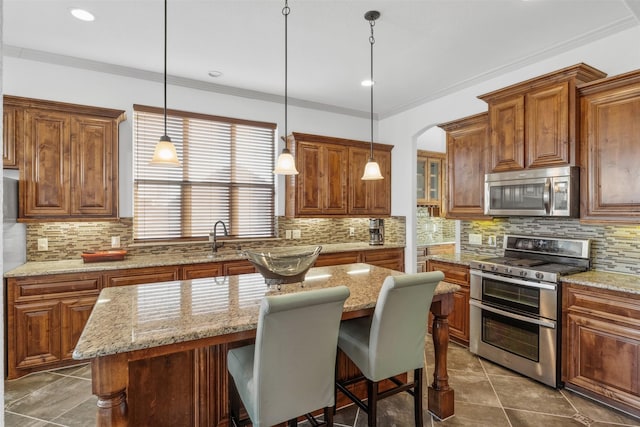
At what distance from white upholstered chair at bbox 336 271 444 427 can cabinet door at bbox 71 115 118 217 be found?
278cm

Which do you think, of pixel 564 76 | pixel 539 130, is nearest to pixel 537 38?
pixel 564 76

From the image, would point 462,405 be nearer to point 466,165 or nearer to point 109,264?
point 466,165

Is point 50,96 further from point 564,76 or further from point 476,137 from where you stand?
point 564,76

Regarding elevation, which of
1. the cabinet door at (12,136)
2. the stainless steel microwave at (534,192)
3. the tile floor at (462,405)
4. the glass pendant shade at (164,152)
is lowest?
the tile floor at (462,405)

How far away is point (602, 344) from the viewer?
8.27 ft

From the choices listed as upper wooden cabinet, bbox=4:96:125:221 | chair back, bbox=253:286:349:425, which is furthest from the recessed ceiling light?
chair back, bbox=253:286:349:425

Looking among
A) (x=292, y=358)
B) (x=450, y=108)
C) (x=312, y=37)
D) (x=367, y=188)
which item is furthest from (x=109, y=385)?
(x=450, y=108)

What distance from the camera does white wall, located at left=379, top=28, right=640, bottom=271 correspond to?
9.43ft

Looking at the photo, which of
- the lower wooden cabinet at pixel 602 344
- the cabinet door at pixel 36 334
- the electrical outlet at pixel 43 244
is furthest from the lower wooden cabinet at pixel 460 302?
the electrical outlet at pixel 43 244

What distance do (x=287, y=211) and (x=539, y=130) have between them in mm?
2939

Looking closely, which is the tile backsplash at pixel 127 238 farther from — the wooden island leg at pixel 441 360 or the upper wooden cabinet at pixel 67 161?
the wooden island leg at pixel 441 360

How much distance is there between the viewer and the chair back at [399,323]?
1.91 m

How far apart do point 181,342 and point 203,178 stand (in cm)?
298

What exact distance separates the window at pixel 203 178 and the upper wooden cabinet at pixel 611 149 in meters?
3.37
